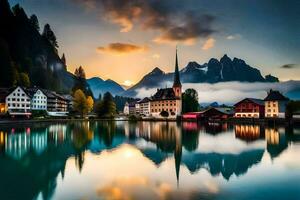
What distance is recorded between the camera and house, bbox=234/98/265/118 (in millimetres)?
93688

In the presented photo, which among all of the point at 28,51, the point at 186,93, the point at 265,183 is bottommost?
the point at 265,183

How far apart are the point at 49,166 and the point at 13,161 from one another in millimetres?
4285

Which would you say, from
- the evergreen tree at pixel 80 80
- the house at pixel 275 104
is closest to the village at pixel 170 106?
the house at pixel 275 104

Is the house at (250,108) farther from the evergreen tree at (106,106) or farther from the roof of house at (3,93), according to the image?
the roof of house at (3,93)

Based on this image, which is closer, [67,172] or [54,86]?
[67,172]

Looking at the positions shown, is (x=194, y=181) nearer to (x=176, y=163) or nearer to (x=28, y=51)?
(x=176, y=163)

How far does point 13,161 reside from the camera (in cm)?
2420

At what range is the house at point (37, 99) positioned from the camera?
330ft

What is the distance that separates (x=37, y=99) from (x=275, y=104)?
78993 mm

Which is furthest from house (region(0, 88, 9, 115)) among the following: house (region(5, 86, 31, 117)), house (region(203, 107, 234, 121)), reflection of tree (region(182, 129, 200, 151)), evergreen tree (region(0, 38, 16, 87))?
reflection of tree (region(182, 129, 200, 151))

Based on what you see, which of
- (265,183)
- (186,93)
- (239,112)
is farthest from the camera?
(186,93)

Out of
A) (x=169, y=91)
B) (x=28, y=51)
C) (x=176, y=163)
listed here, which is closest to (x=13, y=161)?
(x=176, y=163)

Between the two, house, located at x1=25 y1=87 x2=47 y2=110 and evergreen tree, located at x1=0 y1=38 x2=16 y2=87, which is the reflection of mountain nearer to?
house, located at x1=25 y1=87 x2=47 y2=110

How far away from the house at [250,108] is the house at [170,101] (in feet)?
84.6
